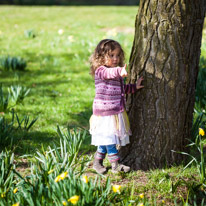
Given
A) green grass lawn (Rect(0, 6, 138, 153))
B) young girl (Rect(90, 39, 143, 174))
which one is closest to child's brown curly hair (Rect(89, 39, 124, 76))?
young girl (Rect(90, 39, 143, 174))

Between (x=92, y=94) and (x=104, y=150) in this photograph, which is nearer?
(x=104, y=150)

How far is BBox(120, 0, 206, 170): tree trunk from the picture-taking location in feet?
8.24

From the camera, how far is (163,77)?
259 cm

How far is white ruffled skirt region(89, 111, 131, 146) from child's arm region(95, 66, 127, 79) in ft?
1.18

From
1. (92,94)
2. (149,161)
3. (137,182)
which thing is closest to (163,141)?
(149,161)

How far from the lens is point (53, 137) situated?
3629 mm

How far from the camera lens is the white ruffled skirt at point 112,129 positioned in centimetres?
267

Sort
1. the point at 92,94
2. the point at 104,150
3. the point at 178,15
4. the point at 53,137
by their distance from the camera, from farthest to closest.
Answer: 1. the point at 92,94
2. the point at 53,137
3. the point at 104,150
4. the point at 178,15

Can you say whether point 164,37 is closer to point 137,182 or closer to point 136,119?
point 136,119

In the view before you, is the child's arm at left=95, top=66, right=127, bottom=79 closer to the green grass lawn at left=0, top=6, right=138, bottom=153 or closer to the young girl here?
the young girl

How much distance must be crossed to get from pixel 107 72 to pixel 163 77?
1.52 ft

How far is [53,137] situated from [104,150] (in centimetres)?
97

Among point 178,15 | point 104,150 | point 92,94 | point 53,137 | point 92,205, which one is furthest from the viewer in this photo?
point 92,94

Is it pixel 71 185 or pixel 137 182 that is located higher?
pixel 71 185
